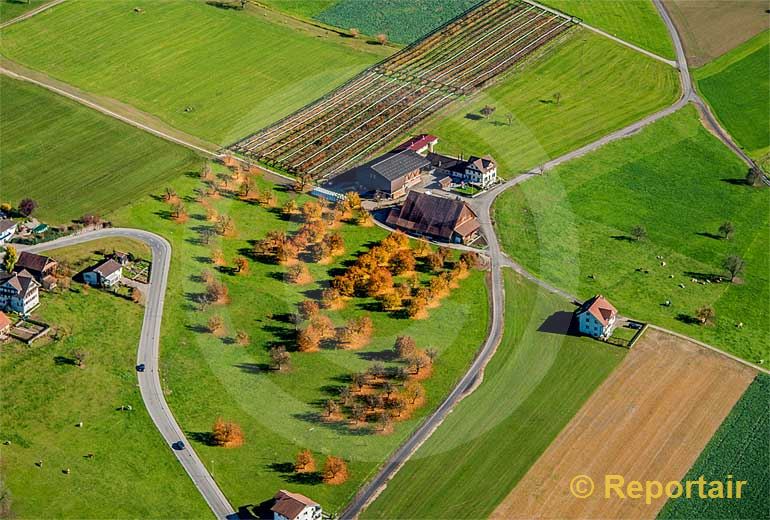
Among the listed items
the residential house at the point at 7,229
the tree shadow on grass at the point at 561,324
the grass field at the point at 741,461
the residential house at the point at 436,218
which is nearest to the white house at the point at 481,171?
the residential house at the point at 436,218

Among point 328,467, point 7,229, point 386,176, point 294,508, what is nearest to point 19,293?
point 7,229

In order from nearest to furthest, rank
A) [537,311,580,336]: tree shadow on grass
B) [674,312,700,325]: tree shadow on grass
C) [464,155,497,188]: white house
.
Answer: [537,311,580,336]: tree shadow on grass < [674,312,700,325]: tree shadow on grass < [464,155,497,188]: white house

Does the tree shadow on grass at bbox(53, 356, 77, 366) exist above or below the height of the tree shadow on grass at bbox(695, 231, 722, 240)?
above

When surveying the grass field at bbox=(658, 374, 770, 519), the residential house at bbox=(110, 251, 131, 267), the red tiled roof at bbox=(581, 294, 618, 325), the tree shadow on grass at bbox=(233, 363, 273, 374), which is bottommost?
the grass field at bbox=(658, 374, 770, 519)

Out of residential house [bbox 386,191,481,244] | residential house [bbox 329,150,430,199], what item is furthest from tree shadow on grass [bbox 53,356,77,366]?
residential house [bbox 329,150,430,199]

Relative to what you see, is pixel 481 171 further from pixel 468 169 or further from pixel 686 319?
pixel 686 319

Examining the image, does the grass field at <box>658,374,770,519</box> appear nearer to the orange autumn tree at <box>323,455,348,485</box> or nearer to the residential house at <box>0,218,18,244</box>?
the orange autumn tree at <box>323,455,348,485</box>
